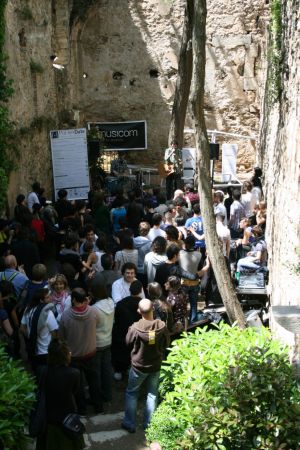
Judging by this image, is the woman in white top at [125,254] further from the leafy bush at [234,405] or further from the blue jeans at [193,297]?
the leafy bush at [234,405]

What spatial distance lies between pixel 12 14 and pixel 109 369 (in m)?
8.49

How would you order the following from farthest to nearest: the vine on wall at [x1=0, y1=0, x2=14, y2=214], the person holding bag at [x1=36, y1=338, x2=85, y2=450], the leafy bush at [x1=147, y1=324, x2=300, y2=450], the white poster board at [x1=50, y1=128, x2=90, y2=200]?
1. the white poster board at [x1=50, y1=128, x2=90, y2=200]
2. the vine on wall at [x1=0, y1=0, x2=14, y2=214]
3. the person holding bag at [x1=36, y1=338, x2=85, y2=450]
4. the leafy bush at [x1=147, y1=324, x2=300, y2=450]

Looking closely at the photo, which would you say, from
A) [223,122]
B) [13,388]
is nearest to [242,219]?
[13,388]

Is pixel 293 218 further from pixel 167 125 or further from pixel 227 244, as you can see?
pixel 167 125

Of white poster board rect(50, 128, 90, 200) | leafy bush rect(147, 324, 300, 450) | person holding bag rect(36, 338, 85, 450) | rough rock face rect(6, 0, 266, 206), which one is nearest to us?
leafy bush rect(147, 324, 300, 450)

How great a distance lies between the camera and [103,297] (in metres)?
6.84

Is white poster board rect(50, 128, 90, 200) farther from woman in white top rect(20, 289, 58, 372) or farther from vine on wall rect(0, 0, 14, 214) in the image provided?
woman in white top rect(20, 289, 58, 372)

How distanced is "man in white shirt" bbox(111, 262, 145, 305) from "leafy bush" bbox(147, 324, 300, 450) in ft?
5.96

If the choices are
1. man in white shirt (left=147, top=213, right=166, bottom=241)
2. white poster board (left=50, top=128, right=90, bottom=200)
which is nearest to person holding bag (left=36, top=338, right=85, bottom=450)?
man in white shirt (left=147, top=213, right=166, bottom=241)

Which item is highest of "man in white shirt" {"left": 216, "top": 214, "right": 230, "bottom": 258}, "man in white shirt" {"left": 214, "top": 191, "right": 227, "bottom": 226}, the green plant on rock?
the green plant on rock

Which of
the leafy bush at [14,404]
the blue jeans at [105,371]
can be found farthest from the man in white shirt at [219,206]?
the leafy bush at [14,404]

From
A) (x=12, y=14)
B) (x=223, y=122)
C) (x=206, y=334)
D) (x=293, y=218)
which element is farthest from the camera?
(x=223, y=122)

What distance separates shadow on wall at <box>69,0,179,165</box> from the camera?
20641 mm

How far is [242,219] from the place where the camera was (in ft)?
37.2
